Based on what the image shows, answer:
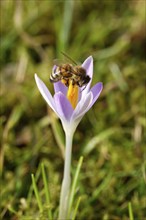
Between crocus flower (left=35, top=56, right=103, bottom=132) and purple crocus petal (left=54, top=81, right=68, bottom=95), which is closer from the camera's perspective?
crocus flower (left=35, top=56, right=103, bottom=132)

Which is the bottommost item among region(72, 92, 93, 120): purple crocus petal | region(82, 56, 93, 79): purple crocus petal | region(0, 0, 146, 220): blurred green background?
region(0, 0, 146, 220): blurred green background

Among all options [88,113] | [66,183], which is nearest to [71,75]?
[66,183]

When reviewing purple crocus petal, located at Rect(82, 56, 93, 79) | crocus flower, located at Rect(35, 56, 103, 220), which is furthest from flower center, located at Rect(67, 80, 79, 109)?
purple crocus petal, located at Rect(82, 56, 93, 79)

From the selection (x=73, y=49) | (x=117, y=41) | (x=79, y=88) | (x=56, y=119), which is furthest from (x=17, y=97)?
(x=79, y=88)

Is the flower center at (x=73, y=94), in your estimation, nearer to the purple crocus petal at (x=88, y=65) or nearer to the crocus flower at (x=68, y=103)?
the crocus flower at (x=68, y=103)

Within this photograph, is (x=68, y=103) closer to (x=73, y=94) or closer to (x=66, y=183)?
(x=73, y=94)

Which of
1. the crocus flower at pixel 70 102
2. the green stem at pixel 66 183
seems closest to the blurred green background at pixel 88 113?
the green stem at pixel 66 183

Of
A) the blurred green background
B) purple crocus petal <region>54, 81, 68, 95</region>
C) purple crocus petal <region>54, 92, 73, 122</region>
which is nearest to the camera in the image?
purple crocus petal <region>54, 92, 73, 122</region>

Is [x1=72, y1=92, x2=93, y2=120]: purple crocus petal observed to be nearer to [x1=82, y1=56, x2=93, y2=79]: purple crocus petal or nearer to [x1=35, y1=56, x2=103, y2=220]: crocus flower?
[x1=35, y1=56, x2=103, y2=220]: crocus flower
